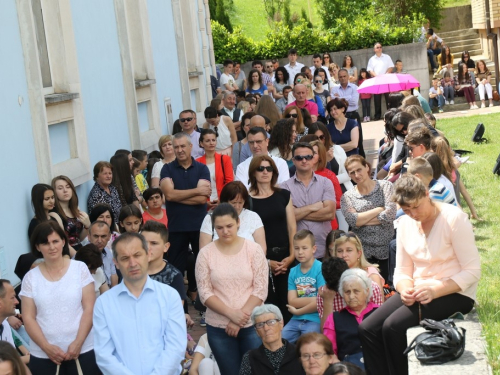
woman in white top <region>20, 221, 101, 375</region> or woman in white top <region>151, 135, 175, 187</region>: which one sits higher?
woman in white top <region>151, 135, 175, 187</region>

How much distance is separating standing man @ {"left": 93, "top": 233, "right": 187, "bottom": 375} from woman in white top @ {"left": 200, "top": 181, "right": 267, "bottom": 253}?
2.33 meters

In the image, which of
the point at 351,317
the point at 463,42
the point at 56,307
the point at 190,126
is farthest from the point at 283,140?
the point at 463,42

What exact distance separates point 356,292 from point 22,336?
2.90 meters

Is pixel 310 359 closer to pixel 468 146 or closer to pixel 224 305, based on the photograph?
pixel 224 305

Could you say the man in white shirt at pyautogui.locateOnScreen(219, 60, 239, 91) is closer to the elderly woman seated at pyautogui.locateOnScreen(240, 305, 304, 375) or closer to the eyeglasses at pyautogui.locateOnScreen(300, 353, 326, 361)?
the elderly woman seated at pyautogui.locateOnScreen(240, 305, 304, 375)

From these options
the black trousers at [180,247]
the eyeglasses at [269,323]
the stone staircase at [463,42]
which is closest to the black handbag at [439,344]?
the eyeglasses at [269,323]

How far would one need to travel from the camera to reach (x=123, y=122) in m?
14.3

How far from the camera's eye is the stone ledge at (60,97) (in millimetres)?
10812

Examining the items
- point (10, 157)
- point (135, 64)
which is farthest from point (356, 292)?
point (135, 64)

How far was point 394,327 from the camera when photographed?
21.6ft

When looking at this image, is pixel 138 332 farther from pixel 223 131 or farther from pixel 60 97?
pixel 223 131

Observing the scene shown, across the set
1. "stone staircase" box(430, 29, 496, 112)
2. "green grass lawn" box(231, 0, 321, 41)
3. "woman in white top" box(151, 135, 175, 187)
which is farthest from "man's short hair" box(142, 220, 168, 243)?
"green grass lawn" box(231, 0, 321, 41)

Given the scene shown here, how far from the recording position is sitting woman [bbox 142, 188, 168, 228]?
35.5ft

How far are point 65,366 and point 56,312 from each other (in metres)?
0.45
